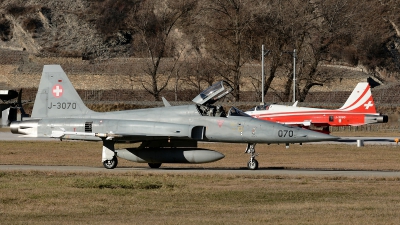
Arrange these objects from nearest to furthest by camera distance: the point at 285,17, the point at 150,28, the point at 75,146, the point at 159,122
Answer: the point at 159,122
the point at 75,146
the point at 285,17
the point at 150,28

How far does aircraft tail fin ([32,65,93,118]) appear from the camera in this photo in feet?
A: 94.1

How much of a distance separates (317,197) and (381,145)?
25.0 m

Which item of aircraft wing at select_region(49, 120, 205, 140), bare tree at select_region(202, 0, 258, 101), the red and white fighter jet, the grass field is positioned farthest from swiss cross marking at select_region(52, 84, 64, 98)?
bare tree at select_region(202, 0, 258, 101)

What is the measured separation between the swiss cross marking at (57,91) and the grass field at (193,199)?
366 centimetres

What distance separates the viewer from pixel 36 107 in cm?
2888

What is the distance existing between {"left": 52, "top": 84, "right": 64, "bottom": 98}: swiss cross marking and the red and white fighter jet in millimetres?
19479

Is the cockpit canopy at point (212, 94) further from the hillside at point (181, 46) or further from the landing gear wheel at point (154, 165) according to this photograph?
the hillside at point (181, 46)

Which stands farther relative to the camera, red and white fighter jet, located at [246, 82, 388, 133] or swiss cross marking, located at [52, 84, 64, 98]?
red and white fighter jet, located at [246, 82, 388, 133]

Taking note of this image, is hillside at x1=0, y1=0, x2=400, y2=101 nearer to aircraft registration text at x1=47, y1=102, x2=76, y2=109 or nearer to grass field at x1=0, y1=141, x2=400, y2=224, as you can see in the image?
aircraft registration text at x1=47, y1=102, x2=76, y2=109

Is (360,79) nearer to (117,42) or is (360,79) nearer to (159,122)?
(117,42)

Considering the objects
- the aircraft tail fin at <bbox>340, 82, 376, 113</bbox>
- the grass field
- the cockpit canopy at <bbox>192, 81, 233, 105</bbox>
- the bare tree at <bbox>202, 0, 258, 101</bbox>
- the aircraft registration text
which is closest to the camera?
the grass field

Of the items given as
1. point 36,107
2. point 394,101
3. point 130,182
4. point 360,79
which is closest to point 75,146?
point 36,107

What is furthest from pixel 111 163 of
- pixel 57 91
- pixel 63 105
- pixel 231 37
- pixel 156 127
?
A: pixel 231 37

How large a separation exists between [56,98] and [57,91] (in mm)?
249
